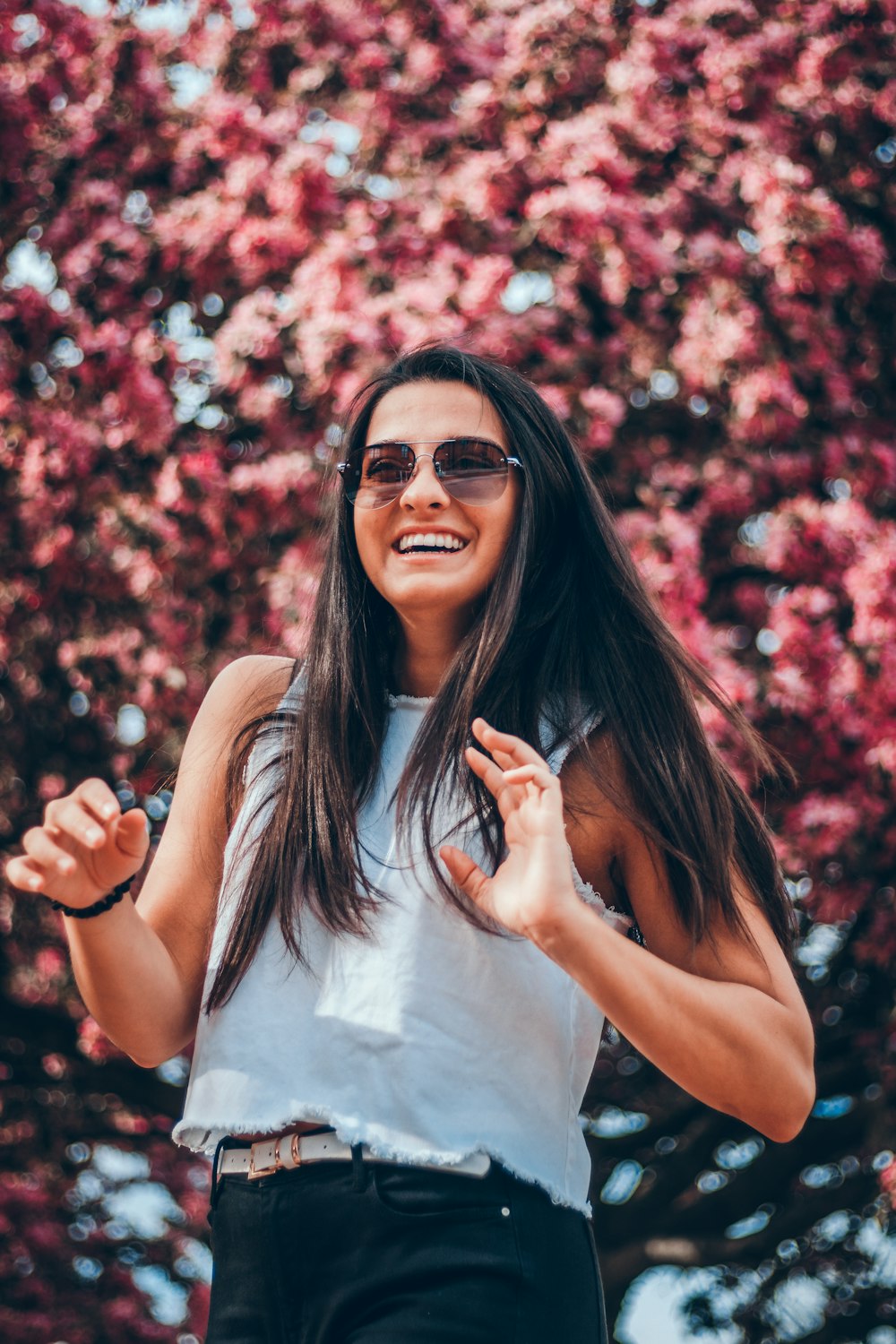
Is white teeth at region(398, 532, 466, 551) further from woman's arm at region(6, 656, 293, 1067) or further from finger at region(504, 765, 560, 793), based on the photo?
finger at region(504, 765, 560, 793)

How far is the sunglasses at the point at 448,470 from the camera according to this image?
1.95 meters

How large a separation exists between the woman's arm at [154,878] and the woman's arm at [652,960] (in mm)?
372

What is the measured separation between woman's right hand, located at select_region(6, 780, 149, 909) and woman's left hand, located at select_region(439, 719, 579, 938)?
13.6 inches

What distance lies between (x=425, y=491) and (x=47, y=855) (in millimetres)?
680

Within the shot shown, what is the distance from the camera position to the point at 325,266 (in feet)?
17.1

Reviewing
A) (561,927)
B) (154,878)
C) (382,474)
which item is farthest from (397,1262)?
(382,474)

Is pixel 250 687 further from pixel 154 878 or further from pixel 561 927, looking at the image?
pixel 561 927

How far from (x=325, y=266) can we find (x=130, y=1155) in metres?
Answer: 4.06

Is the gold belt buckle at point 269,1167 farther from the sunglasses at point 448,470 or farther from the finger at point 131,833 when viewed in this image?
the sunglasses at point 448,470

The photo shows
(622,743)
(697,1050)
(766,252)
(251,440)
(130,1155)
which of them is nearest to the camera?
(697,1050)

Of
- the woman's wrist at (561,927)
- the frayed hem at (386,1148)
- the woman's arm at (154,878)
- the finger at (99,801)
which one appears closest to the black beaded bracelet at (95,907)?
the woman's arm at (154,878)

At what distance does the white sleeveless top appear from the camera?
1.55 meters

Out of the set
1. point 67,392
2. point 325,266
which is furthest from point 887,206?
point 67,392

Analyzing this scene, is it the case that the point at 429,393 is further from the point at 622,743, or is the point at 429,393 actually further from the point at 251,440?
the point at 251,440
